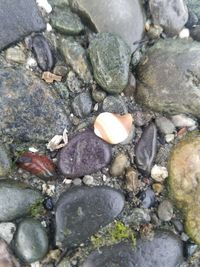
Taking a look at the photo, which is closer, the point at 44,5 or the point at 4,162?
the point at 4,162

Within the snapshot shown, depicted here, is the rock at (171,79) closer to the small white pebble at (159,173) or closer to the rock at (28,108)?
the small white pebble at (159,173)

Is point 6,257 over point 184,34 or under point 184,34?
under

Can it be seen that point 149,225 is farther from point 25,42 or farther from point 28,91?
point 25,42

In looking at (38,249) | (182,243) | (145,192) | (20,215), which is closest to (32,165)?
(20,215)

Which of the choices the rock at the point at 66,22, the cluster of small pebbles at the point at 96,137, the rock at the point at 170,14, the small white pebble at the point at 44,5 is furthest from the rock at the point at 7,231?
the rock at the point at 170,14

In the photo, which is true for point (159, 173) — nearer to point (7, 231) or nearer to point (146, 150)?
point (146, 150)

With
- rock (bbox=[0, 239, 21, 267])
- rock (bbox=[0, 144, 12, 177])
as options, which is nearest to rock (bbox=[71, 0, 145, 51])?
rock (bbox=[0, 144, 12, 177])

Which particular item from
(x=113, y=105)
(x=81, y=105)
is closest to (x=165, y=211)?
(x=113, y=105)
